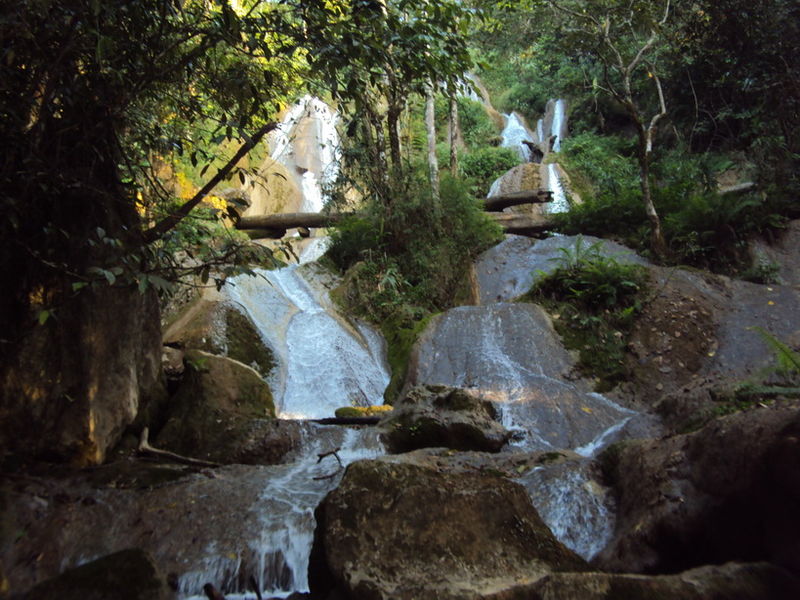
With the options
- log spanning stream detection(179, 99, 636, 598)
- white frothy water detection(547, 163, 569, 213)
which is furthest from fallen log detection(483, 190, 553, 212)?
log spanning stream detection(179, 99, 636, 598)

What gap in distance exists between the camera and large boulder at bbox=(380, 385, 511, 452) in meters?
5.35

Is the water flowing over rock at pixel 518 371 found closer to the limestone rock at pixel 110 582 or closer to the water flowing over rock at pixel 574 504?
the water flowing over rock at pixel 574 504

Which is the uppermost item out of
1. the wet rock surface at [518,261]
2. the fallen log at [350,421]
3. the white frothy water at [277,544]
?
the wet rock surface at [518,261]

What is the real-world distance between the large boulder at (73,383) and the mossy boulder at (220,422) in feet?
2.06

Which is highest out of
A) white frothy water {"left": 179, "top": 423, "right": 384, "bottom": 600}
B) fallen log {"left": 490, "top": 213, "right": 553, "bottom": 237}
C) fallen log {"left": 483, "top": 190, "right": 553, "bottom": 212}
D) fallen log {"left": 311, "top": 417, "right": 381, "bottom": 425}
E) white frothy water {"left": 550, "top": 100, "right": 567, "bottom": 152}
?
white frothy water {"left": 550, "top": 100, "right": 567, "bottom": 152}

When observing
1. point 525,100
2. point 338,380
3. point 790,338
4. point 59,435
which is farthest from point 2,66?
point 525,100

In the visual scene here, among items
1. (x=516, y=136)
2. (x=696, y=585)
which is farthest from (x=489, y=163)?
(x=696, y=585)

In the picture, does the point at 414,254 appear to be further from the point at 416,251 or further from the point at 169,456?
the point at 169,456

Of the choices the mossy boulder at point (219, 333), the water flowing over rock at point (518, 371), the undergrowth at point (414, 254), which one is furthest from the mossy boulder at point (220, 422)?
the undergrowth at point (414, 254)

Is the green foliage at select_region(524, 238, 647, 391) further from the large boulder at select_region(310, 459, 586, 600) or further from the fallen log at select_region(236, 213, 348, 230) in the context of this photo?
the fallen log at select_region(236, 213, 348, 230)

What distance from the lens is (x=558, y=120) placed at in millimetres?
23469

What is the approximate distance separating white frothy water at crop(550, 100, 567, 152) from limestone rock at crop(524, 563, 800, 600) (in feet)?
72.8

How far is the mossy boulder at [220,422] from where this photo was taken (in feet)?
17.4

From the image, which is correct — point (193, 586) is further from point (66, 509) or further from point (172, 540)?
point (66, 509)
